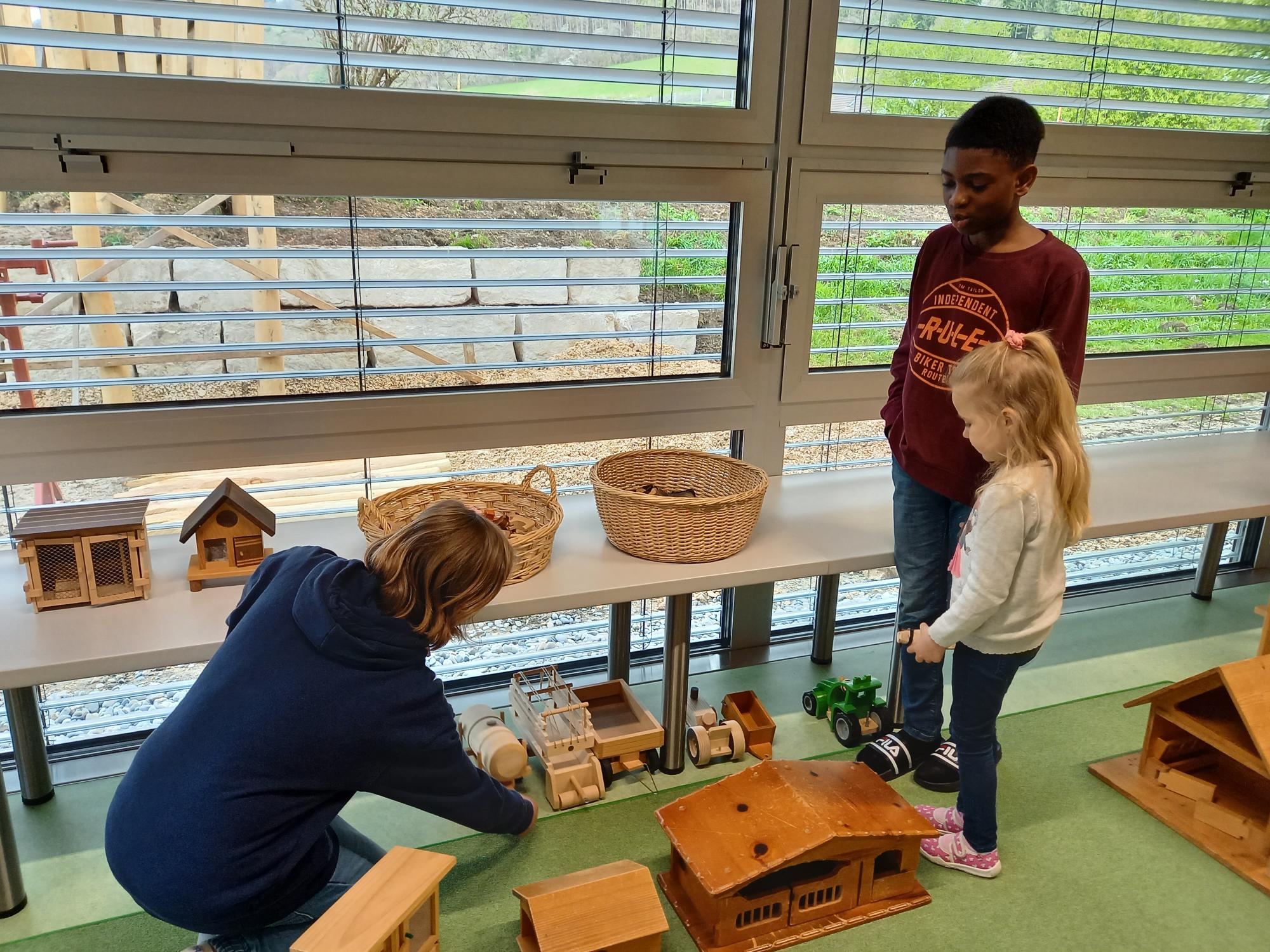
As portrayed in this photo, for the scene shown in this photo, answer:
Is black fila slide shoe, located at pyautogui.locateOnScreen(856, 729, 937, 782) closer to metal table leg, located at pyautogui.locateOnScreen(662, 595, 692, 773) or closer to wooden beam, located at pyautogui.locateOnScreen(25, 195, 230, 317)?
metal table leg, located at pyautogui.locateOnScreen(662, 595, 692, 773)

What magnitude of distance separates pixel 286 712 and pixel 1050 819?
1.67m

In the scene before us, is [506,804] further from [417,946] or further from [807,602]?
[807,602]

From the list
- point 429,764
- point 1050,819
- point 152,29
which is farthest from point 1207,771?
point 152,29

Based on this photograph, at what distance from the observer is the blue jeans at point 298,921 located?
152 centimetres

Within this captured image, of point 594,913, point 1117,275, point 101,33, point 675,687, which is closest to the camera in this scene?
point 594,913

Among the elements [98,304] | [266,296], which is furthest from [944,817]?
[98,304]

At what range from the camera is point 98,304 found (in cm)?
211

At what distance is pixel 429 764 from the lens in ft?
5.19

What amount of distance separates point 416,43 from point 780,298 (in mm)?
1055

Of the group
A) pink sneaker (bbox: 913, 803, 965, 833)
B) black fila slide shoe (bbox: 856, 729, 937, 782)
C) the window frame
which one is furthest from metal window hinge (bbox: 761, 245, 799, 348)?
pink sneaker (bbox: 913, 803, 965, 833)

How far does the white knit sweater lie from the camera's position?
1.76m

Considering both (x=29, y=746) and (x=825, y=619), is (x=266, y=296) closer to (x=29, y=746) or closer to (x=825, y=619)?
(x=29, y=746)

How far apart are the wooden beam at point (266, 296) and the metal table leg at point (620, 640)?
0.97 metres

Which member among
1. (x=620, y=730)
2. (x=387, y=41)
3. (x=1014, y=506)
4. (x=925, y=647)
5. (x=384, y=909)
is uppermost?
(x=387, y=41)
